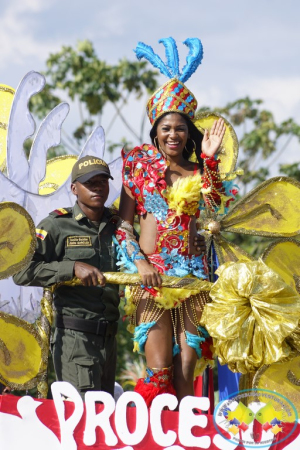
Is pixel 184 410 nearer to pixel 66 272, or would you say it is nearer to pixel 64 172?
pixel 66 272

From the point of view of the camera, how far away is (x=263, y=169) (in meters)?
14.7

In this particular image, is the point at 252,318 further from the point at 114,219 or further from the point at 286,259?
the point at 114,219

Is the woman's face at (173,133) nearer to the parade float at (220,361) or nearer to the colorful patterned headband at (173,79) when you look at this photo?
the colorful patterned headband at (173,79)

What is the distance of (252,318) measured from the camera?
178 inches

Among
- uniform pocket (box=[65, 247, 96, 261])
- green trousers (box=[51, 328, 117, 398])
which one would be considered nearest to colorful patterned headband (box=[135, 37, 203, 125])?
uniform pocket (box=[65, 247, 96, 261])

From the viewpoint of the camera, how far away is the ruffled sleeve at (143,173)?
16.1 ft

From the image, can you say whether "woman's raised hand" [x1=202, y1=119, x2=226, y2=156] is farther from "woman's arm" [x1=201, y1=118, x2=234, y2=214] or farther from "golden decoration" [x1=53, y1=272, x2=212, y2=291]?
"golden decoration" [x1=53, y1=272, x2=212, y2=291]

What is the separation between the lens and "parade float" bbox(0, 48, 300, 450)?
165 inches

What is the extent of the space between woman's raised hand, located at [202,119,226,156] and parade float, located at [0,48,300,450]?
1.60 ft

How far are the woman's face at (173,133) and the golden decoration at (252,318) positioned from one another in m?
0.86

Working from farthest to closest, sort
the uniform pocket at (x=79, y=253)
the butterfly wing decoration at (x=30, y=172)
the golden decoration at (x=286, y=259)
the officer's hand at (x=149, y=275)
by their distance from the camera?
the butterfly wing decoration at (x=30, y=172), the golden decoration at (x=286, y=259), the uniform pocket at (x=79, y=253), the officer's hand at (x=149, y=275)

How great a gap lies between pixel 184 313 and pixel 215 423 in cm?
79

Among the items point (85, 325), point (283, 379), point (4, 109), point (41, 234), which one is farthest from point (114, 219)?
point (4, 109)

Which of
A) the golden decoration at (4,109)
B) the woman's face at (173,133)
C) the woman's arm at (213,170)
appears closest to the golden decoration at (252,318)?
the woman's arm at (213,170)
